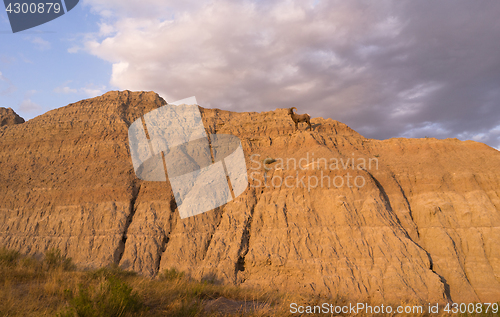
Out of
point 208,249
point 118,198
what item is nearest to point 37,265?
point 208,249

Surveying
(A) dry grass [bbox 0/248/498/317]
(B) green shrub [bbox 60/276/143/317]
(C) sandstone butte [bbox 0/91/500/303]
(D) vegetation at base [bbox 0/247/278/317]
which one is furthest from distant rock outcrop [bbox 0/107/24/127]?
(B) green shrub [bbox 60/276/143/317]

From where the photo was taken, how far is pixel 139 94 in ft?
104

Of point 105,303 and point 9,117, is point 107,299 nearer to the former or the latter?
point 105,303

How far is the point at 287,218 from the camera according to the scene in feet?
66.4

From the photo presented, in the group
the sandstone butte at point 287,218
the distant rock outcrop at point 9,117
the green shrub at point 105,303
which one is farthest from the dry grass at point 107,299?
the distant rock outcrop at point 9,117

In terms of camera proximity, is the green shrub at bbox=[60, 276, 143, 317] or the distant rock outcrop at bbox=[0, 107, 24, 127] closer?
the green shrub at bbox=[60, 276, 143, 317]

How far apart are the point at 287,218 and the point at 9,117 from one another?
30464 mm

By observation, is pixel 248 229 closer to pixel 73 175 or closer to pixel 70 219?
pixel 70 219

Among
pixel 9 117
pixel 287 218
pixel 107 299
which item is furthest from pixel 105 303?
pixel 9 117

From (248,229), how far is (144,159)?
11800 millimetres

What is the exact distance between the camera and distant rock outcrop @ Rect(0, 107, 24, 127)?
28.8 m

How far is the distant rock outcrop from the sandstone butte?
1.58 metres

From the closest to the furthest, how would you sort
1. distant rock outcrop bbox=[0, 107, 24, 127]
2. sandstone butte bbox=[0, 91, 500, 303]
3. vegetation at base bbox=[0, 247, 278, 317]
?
vegetation at base bbox=[0, 247, 278, 317]
sandstone butte bbox=[0, 91, 500, 303]
distant rock outcrop bbox=[0, 107, 24, 127]

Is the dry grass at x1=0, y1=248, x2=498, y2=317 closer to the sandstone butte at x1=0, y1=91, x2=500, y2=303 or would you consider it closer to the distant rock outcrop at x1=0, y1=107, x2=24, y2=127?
the sandstone butte at x1=0, y1=91, x2=500, y2=303
